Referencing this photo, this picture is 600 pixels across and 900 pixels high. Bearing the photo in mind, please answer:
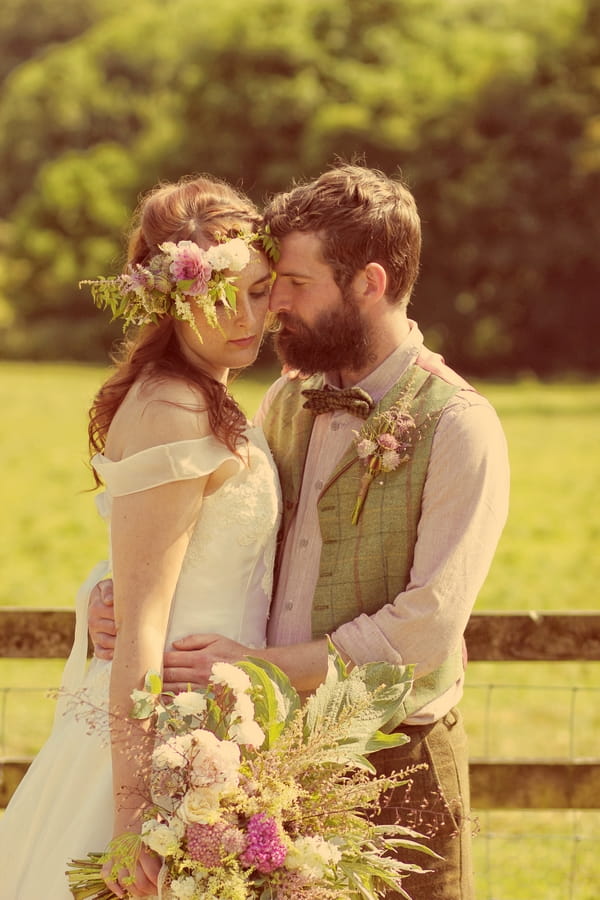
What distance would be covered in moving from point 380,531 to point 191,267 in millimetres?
887

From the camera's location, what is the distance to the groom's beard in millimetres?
3861

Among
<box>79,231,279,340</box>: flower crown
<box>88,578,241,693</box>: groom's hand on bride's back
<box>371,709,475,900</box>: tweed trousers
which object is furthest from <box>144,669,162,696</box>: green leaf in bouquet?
<box>79,231,279,340</box>: flower crown

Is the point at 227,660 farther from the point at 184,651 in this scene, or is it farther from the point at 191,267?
the point at 191,267

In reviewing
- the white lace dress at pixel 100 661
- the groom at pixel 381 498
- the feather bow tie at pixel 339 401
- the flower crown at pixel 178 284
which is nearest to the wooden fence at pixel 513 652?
the groom at pixel 381 498

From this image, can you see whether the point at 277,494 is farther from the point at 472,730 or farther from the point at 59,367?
the point at 59,367

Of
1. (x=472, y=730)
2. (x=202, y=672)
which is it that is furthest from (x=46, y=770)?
(x=472, y=730)

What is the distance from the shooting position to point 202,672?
3.54 meters

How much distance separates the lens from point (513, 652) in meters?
5.10

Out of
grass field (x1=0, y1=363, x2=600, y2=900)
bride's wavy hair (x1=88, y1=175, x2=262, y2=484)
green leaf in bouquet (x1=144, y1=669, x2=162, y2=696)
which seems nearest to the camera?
green leaf in bouquet (x1=144, y1=669, x2=162, y2=696)

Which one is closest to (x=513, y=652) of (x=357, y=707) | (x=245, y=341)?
(x=245, y=341)

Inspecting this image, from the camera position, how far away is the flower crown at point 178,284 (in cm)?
353

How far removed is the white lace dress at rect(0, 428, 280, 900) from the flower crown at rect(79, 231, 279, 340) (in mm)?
378

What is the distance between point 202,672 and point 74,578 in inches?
421

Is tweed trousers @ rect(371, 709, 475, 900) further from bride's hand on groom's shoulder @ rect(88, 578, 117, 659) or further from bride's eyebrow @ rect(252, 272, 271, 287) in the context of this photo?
bride's eyebrow @ rect(252, 272, 271, 287)
